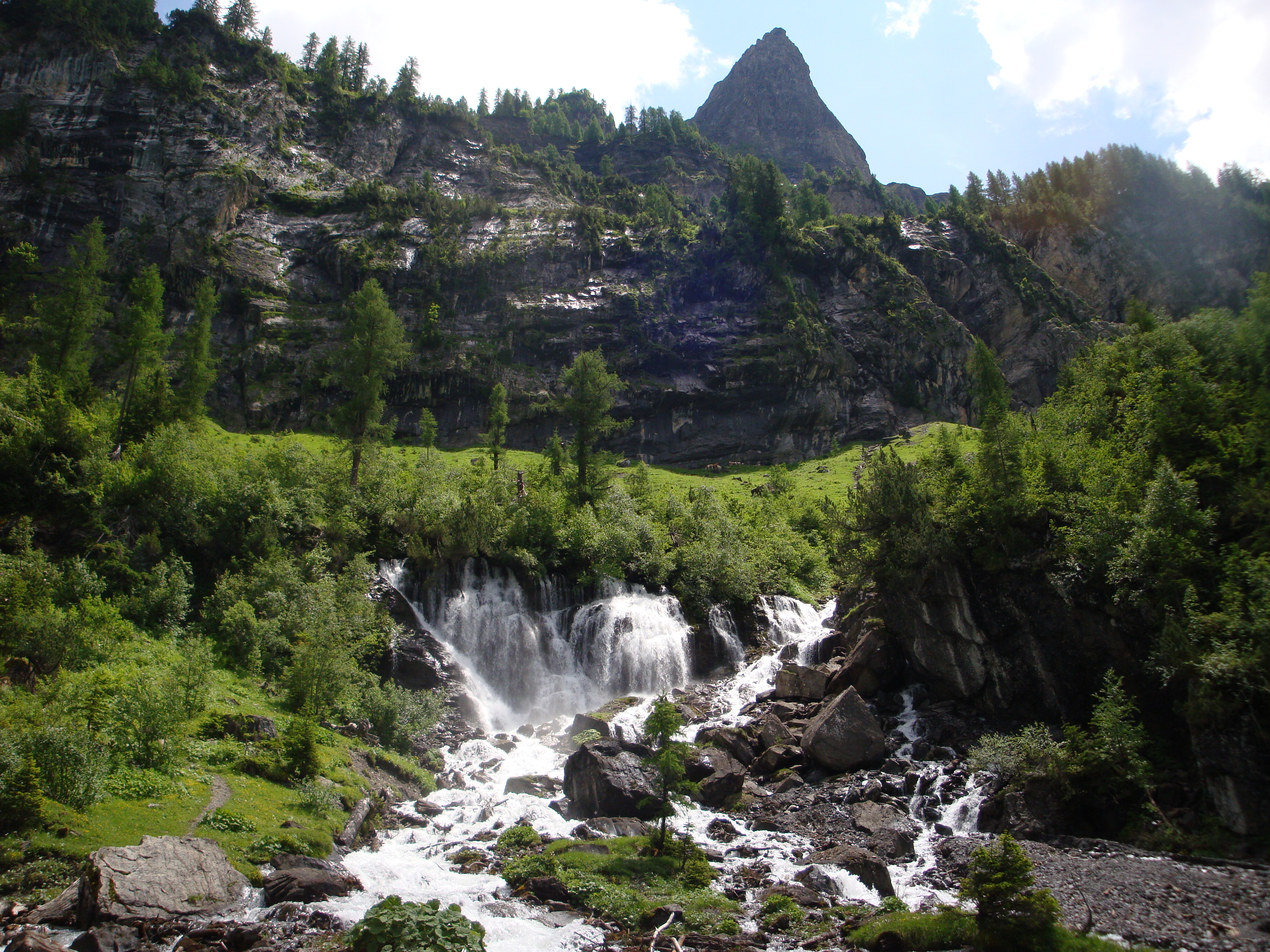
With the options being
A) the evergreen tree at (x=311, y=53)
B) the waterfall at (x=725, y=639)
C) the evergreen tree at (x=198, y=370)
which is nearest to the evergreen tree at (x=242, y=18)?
the evergreen tree at (x=311, y=53)

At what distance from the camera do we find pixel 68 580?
27.8 metres

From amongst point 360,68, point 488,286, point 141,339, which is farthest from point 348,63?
Result: point 141,339

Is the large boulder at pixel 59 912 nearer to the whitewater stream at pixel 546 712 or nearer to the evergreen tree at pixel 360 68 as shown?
the whitewater stream at pixel 546 712

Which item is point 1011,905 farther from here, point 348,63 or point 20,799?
point 348,63

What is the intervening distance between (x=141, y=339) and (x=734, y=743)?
154ft

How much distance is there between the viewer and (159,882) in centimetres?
1326

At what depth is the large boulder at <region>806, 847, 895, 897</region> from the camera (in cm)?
1709

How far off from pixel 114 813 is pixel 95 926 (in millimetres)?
4549

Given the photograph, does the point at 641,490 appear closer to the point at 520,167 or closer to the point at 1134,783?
the point at 1134,783

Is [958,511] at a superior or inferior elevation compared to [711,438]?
inferior

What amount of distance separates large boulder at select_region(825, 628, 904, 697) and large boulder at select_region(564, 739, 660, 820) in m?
12.7

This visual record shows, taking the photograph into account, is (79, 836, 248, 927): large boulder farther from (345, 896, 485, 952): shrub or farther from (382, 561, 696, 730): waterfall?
(382, 561, 696, 730): waterfall

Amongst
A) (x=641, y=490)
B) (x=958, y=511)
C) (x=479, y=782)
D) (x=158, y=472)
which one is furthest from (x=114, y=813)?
(x=641, y=490)

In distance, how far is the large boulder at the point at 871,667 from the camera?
31.9 metres
